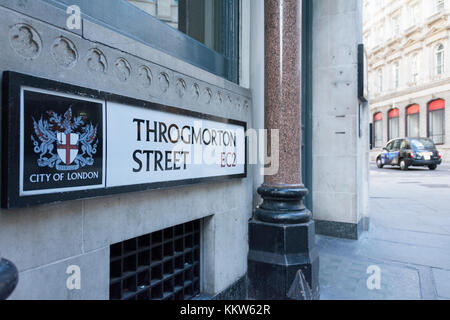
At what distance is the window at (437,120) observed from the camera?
28.5m

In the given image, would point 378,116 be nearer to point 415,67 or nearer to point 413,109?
point 413,109

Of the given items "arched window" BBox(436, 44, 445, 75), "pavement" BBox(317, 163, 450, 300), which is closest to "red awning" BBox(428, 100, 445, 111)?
"arched window" BBox(436, 44, 445, 75)

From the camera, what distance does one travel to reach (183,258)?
2.75m

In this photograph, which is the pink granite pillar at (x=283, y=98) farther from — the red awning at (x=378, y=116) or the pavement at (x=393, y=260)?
the red awning at (x=378, y=116)

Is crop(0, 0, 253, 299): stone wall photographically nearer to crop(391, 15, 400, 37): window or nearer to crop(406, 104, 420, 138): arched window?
crop(406, 104, 420, 138): arched window

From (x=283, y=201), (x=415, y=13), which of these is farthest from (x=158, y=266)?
(x=415, y=13)

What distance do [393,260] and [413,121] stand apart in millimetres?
33154

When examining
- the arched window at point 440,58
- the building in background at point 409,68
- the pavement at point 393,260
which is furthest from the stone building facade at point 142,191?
the arched window at point 440,58

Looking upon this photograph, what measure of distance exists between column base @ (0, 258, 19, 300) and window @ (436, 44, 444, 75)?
34747 mm

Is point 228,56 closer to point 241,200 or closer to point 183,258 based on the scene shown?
point 241,200

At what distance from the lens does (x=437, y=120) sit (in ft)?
95.8

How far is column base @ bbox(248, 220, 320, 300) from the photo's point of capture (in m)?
2.75

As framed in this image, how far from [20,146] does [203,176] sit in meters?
1.47
